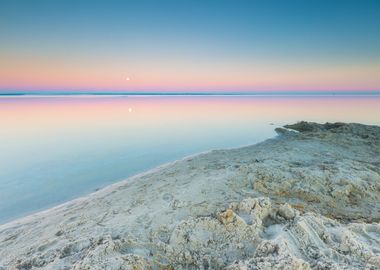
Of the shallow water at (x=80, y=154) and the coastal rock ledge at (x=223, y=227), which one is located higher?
the coastal rock ledge at (x=223, y=227)

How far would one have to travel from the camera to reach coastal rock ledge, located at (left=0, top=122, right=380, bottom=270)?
311cm

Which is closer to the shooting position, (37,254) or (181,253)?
(181,253)

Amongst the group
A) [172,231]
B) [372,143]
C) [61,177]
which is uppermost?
[172,231]

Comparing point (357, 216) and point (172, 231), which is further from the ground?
point (172, 231)

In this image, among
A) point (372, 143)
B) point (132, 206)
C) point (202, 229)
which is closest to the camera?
point (202, 229)

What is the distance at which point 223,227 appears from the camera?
11.9 feet

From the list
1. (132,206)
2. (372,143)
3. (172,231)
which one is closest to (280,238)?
(172,231)

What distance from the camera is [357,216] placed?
4.89 meters

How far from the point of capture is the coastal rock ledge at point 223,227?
3.11 m

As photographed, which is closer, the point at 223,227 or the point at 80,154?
the point at 223,227

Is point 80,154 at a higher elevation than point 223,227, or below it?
below

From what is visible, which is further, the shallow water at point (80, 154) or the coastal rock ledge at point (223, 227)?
the shallow water at point (80, 154)

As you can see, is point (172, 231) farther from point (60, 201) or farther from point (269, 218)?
point (60, 201)

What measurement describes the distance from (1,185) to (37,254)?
6.64m
